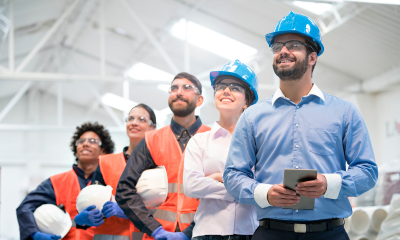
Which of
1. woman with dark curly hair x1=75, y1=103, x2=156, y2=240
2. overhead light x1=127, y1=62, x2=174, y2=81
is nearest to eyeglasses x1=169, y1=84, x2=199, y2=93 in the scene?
woman with dark curly hair x1=75, y1=103, x2=156, y2=240

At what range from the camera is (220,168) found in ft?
8.11

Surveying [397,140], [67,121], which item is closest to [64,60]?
[67,121]

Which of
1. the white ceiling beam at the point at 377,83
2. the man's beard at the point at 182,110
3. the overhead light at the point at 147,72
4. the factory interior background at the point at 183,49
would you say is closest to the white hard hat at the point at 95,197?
the man's beard at the point at 182,110

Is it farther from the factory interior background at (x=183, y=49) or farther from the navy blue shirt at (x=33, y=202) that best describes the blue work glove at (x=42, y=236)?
the factory interior background at (x=183, y=49)

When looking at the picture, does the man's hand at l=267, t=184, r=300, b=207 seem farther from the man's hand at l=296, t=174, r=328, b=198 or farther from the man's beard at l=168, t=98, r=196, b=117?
the man's beard at l=168, t=98, r=196, b=117

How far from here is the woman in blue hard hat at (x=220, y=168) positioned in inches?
90.7

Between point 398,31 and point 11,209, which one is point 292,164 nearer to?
point 398,31

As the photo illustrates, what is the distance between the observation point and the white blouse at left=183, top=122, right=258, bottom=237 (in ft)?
7.54

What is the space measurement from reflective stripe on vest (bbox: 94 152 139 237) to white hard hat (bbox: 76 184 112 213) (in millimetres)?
134

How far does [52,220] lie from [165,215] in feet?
4.94

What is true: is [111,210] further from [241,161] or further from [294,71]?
[294,71]

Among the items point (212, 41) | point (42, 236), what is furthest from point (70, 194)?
point (212, 41)

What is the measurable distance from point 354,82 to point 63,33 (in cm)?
1009

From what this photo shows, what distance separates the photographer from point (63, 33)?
14.7m
